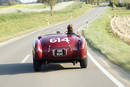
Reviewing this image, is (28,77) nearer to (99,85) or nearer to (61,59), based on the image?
(61,59)

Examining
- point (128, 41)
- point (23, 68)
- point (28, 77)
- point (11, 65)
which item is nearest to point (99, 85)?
point (28, 77)

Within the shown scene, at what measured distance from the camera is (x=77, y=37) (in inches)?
424

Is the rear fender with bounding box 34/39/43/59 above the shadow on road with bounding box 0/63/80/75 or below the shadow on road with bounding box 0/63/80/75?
above

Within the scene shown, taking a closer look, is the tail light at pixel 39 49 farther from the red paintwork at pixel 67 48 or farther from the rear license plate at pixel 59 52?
the rear license plate at pixel 59 52

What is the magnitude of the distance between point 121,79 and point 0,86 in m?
3.11

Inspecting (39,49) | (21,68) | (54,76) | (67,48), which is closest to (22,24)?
(21,68)

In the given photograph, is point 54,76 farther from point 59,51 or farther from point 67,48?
point 67,48

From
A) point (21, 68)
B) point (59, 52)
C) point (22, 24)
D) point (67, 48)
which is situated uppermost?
point (67, 48)

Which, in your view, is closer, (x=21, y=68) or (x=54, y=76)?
(x=54, y=76)

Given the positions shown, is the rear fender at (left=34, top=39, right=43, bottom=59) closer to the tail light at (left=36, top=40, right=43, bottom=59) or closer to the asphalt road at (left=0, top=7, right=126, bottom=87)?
the tail light at (left=36, top=40, right=43, bottom=59)

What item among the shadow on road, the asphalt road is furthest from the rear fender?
the shadow on road

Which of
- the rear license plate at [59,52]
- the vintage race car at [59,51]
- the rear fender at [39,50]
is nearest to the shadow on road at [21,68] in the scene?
the vintage race car at [59,51]

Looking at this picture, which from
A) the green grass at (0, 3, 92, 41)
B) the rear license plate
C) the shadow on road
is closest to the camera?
the rear license plate

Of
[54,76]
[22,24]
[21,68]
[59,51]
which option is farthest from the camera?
[22,24]
